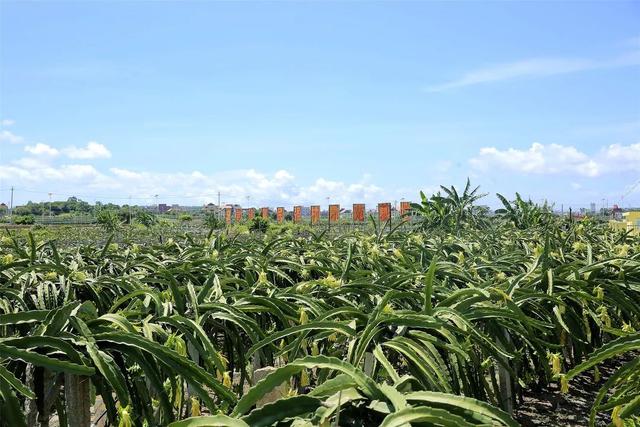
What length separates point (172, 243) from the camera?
450 cm

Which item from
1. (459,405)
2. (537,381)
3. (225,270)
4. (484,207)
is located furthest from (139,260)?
(484,207)

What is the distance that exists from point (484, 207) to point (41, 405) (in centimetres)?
1067

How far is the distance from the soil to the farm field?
0.05 m

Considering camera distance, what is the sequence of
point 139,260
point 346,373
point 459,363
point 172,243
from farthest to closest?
point 172,243 < point 139,260 < point 459,363 < point 346,373

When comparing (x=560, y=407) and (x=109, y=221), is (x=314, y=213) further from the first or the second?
(x=560, y=407)

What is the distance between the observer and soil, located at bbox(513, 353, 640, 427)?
3127 mm

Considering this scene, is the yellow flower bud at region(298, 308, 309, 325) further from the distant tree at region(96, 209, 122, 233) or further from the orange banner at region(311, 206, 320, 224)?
the orange banner at region(311, 206, 320, 224)

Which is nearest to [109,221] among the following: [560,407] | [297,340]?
[560,407]

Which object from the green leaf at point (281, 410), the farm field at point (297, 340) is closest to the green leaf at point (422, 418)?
the farm field at point (297, 340)

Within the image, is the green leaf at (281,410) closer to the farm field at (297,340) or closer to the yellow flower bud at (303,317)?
the farm field at (297,340)

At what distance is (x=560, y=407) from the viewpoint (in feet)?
11.1

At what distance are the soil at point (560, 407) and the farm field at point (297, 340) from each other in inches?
1.9

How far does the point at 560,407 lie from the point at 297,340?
2479mm

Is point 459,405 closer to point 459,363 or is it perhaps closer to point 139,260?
point 459,363
